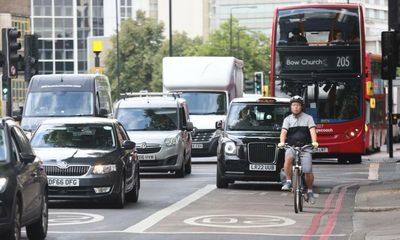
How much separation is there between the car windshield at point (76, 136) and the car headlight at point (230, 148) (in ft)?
15.1

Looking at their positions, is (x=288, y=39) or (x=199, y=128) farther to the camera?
(x=199, y=128)

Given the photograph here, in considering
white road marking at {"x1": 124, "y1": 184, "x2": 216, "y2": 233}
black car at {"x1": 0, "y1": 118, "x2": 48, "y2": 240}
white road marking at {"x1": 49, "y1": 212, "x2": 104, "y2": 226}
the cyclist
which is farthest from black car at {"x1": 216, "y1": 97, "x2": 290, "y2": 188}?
black car at {"x1": 0, "y1": 118, "x2": 48, "y2": 240}

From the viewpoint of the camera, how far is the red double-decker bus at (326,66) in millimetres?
33625

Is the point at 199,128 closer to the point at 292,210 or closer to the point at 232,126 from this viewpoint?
the point at 232,126

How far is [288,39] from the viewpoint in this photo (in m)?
33.7

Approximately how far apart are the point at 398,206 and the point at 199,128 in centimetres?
1839

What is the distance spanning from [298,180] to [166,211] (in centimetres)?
207

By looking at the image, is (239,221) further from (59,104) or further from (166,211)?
(59,104)

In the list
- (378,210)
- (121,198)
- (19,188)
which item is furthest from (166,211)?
(19,188)

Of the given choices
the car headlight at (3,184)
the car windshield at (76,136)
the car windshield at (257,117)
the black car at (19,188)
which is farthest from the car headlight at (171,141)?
the car headlight at (3,184)

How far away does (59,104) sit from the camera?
3234cm

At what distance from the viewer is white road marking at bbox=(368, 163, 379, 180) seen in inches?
1138

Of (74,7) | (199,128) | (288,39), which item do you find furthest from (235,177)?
(74,7)

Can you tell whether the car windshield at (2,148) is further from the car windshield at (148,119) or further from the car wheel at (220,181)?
the car windshield at (148,119)
